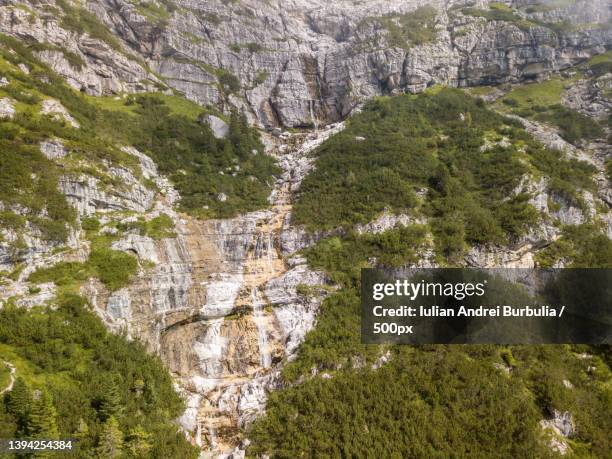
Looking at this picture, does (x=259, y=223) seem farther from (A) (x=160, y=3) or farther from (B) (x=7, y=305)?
(A) (x=160, y=3)

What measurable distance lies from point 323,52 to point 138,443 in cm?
10277

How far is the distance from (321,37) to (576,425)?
112 m

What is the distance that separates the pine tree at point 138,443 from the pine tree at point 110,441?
61 cm

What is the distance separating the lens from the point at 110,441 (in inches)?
838

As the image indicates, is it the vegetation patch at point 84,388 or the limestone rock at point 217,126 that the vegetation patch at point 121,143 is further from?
the vegetation patch at point 84,388

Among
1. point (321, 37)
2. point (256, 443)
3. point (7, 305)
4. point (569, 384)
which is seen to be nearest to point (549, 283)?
point (569, 384)

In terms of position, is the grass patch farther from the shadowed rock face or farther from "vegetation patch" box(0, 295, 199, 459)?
"vegetation patch" box(0, 295, 199, 459)

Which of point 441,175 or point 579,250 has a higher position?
point 441,175

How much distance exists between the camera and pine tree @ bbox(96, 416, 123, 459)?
2092 centimetres

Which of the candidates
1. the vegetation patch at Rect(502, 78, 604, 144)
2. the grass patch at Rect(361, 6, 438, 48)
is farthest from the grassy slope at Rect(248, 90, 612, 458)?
the grass patch at Rect(361, 6, 438, 48)

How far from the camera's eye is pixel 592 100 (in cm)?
7588

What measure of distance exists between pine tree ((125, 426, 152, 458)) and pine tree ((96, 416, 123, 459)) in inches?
24.1

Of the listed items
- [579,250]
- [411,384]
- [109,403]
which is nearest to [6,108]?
[109,403]

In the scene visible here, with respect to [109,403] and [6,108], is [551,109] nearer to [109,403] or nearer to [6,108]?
[109,403]
